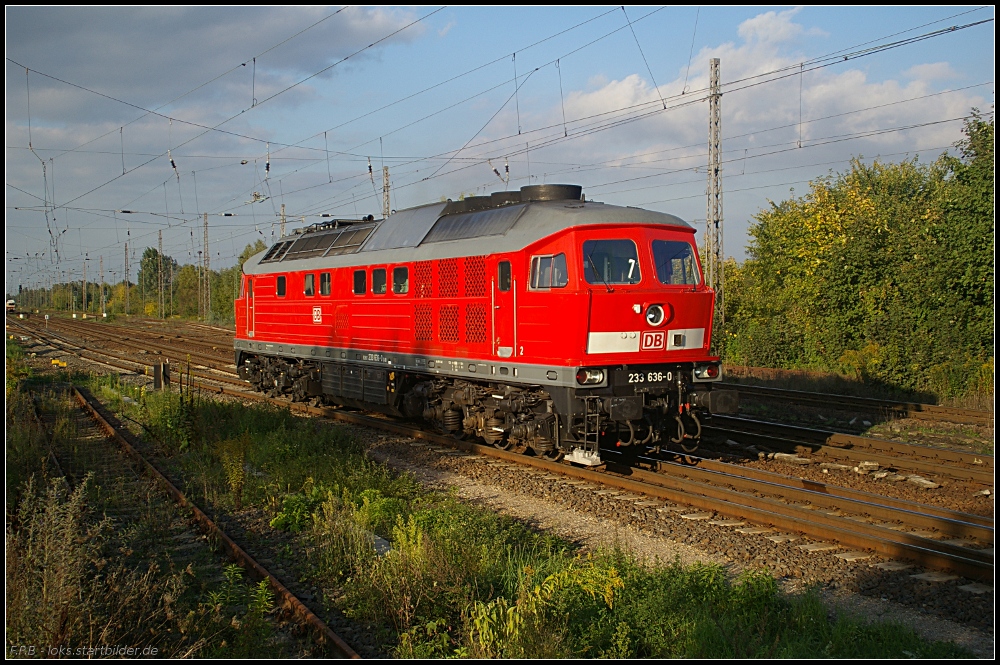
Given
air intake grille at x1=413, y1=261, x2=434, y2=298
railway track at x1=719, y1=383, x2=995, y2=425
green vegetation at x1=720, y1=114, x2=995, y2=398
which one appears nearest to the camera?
air intake grille at x1=413, y1=261, x2=434, y2=298

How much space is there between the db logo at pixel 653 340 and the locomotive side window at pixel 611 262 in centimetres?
79

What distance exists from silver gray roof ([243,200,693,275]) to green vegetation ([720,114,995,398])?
12.5 meters

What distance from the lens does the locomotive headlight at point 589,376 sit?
35.7 feet

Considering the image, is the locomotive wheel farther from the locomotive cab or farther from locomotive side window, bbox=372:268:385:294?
locomotive side window, bbox=372:268:385:294

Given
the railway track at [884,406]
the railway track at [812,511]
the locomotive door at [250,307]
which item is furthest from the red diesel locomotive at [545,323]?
the locomotive door at [250,307]

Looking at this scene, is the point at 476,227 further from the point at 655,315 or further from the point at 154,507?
the point at 154,507

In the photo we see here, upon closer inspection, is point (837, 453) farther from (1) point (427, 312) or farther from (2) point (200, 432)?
(2) point (200, 432)

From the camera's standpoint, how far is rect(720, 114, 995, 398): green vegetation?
20531 millimetres

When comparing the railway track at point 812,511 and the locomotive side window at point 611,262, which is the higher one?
the locomotive side window at point 611,262

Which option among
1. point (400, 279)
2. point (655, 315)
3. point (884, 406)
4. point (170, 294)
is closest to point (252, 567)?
point (655, 315)

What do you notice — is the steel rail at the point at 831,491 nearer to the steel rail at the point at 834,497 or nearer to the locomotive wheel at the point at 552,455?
the steel rail at the point at 834,497

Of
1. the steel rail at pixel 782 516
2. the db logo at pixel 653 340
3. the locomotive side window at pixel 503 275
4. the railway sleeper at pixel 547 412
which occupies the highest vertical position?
the locomotive side window at pixel 503 275

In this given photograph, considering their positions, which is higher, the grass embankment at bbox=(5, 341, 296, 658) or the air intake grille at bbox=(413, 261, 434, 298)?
the air intake grille at bbox=(413, 261, 434, 298)

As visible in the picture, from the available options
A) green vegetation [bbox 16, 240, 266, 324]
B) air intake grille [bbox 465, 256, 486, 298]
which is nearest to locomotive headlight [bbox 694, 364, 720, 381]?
air intake grille [bbox 465, 256, 486, 298]
